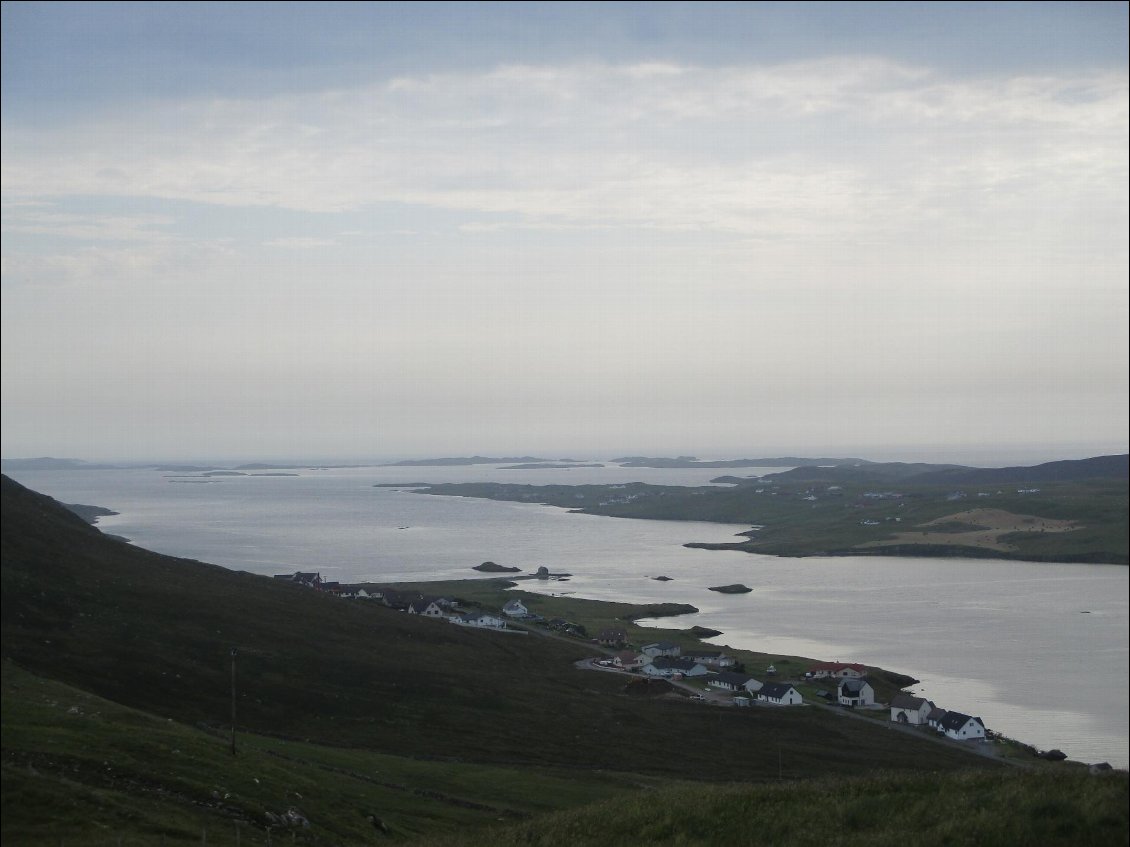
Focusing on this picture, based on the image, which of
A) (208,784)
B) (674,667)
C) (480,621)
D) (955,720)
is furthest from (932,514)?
(208,784)

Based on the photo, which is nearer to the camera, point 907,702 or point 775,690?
point 907,702

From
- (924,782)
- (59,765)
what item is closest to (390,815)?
(59,765)

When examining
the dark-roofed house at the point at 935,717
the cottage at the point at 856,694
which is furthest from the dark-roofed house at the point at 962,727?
the cottage at the point at 856,694

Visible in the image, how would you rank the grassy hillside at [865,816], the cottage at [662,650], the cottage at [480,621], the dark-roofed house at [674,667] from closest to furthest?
1. the grassy hillside at [865,816]
2. the dark-roofed house at [674,667]
3. the cottage at [662,650]
4. the cottage at [480,621]

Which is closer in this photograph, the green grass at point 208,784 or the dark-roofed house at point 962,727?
the green grass at point 208,784

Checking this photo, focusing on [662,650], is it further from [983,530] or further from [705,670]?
[983,530]

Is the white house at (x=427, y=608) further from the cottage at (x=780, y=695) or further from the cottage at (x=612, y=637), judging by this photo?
the cottage at (x=780, y=695)

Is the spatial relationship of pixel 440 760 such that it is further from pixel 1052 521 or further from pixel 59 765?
pixel 1052 521
